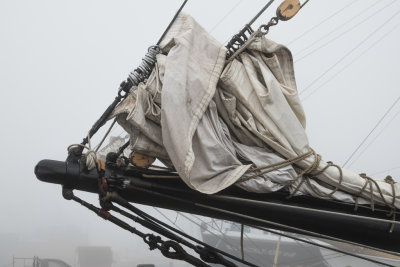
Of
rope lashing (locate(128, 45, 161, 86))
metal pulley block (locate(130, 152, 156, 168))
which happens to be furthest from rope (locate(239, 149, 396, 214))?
rope lashing (locate(128, 45, 161, 86))

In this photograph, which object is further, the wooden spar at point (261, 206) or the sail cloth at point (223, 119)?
the wooden spar at point (261, 206)

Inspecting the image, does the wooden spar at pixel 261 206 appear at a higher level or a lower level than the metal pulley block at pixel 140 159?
lower

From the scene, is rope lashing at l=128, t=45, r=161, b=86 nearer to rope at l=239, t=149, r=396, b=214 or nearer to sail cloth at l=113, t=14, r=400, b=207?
sail cloth at l=113, t=14, r=400, b=207

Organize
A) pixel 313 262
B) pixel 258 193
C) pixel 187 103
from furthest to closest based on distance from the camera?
pixel 313 262
pixel 258 193
pixel 187 103

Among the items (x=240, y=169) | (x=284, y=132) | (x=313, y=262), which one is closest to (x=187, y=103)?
(x=240, y=169)

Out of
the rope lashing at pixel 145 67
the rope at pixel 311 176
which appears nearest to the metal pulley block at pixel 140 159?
the rope lashing at pixel 145 67

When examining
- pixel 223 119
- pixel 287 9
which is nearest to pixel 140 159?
pixel 223 119

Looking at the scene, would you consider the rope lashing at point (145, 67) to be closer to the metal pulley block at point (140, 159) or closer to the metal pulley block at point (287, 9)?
the metal pulley block at point (140, 159)

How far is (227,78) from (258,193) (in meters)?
0.84

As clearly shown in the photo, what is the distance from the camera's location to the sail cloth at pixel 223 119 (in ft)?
7.30

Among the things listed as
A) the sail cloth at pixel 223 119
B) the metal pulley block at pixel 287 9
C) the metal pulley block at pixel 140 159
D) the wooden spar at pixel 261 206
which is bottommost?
the wooden spar at pixel 261 206

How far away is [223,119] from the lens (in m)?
2.55

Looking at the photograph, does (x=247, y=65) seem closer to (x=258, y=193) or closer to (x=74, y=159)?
(x=258, y=193)

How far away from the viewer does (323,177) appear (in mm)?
2461
